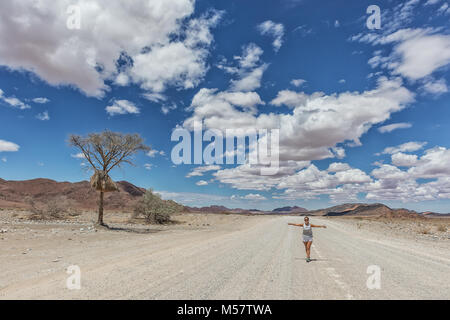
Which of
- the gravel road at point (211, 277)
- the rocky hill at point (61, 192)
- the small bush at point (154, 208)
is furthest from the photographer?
the rocky hill at point (61, 192)

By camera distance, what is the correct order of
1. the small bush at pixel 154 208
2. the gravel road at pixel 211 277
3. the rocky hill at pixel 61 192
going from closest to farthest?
the gravel road at pixel 211 277 → the small bush at pixel 154 208 → the rocky hill at pixel 61 192

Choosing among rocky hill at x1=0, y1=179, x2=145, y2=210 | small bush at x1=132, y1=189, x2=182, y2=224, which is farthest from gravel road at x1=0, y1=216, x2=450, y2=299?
rocky hill at x1=0, y1=179, x2=145, y2=210

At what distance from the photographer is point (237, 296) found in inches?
227

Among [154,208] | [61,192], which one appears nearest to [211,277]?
[154,208]

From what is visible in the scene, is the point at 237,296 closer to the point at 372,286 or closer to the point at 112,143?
the point at 372,286

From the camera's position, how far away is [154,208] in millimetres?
34781

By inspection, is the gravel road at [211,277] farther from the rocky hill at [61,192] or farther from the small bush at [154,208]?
the rocky hill at [61,192]

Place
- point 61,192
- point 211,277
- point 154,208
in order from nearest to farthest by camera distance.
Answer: point 211,277 < point 154,208 < point 61,192

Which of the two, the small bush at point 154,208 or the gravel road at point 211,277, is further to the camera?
the small bush at point 154,208

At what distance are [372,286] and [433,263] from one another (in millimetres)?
6021

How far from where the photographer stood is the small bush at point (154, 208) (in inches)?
1372

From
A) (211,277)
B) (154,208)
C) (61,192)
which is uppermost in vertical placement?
(61,192)

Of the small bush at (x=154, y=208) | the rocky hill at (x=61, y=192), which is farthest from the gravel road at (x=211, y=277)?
the rocky hill at (x=61, y=192)

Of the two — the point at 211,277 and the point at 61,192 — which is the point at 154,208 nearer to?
the point at 211,277
